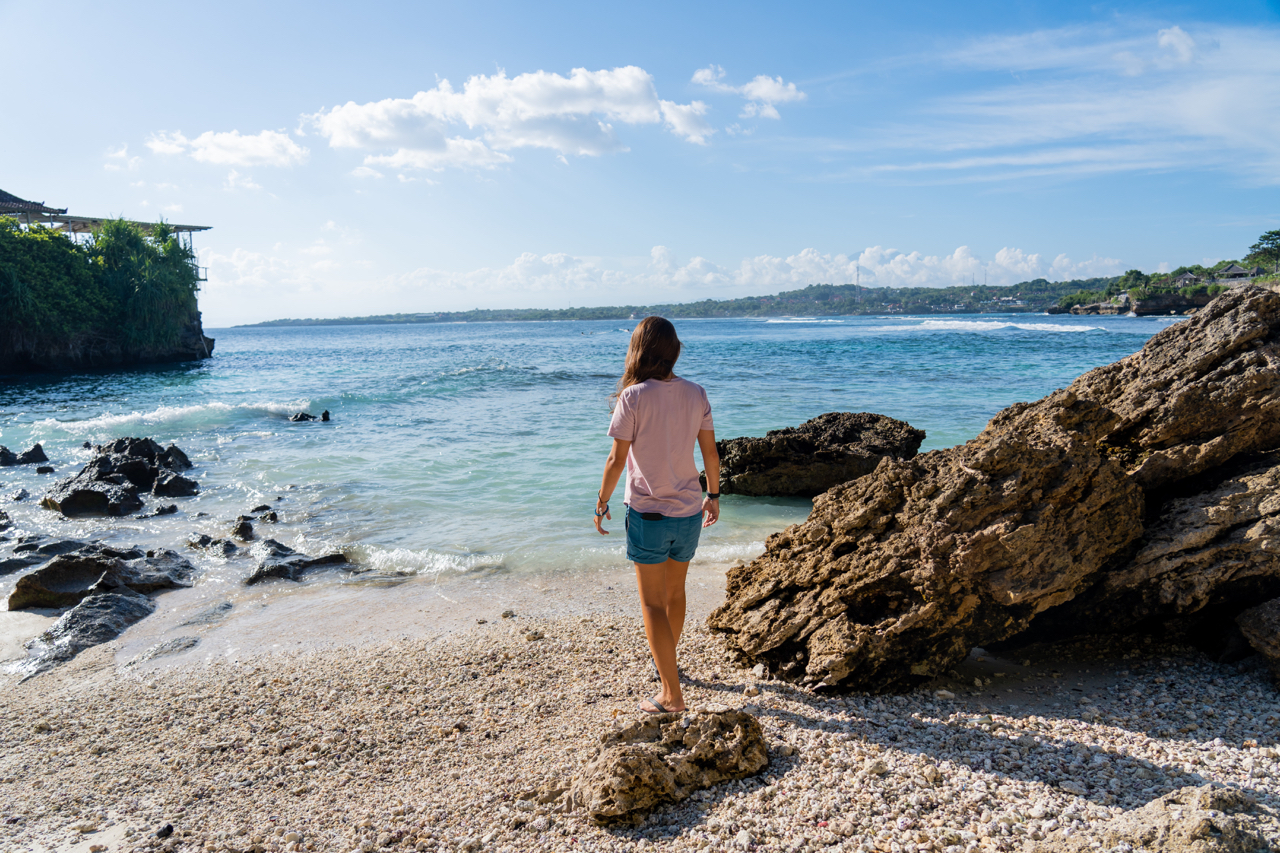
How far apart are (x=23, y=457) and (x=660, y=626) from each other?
55.7ft

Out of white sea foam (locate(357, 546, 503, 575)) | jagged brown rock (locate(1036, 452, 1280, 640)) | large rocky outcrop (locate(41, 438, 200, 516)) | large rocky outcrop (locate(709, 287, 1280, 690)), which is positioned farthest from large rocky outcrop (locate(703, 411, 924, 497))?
large rocky outcrop (locate(41, 438, 200, 516))

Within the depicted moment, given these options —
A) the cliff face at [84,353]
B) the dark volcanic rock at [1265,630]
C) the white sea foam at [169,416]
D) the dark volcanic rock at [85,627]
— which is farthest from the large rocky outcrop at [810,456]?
the cliff face at [84,353]

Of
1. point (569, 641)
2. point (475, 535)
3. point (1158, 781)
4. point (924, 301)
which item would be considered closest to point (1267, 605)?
point (1158, 781)

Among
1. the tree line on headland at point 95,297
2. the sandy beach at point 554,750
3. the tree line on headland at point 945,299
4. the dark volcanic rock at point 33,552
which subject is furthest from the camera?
the tree line on headland at point 945,299

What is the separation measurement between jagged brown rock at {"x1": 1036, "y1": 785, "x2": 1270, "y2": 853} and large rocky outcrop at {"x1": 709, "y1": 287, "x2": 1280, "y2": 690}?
1.22 metres

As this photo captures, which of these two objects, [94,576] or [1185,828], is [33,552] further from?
[1185,828]

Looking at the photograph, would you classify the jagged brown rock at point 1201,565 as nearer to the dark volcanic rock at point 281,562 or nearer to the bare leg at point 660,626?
the bare leg at point 660,626

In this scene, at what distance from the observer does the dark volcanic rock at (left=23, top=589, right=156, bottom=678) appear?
17.3ft

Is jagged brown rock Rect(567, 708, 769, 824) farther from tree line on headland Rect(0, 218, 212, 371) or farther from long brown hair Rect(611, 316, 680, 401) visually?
tree line on headland Rect(0, 218, 212, 371)

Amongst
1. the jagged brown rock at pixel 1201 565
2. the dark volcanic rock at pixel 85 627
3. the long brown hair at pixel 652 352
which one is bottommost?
the dark volcanic rock at pixel 85 627

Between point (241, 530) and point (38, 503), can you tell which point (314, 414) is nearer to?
point (38, 503)

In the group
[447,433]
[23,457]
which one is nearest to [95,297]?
[23,457]

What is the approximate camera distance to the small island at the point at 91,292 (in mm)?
36688

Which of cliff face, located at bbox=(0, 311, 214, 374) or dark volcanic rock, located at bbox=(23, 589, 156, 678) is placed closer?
dark volcanic rock, located at bbox=(23, 589, 156, 678)
